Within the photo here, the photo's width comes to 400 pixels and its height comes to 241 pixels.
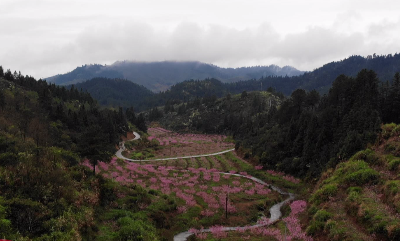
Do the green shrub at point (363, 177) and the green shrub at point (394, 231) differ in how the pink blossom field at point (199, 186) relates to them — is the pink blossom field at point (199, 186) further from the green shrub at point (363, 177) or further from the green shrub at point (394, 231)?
the green shrub at point (394, 231)

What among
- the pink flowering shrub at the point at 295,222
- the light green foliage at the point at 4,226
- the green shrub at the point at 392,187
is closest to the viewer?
the light green foliage at the point at 4,226

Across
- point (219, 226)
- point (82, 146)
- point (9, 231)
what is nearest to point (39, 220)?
point (9, 231)

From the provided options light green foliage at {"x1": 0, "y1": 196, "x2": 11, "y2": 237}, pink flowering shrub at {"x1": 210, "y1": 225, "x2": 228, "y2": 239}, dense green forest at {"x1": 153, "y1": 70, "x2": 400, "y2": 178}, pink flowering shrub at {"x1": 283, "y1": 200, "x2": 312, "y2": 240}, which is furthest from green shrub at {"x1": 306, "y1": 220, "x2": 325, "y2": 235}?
light green foliage at {"x1": 0, "y1": 196, "x2": 11, "y2": 237}

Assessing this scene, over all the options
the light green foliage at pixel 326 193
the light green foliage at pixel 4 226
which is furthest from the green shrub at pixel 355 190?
the light green foliage at pixel 4 226

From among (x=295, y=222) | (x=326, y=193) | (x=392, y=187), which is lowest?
(x=295, y=222)

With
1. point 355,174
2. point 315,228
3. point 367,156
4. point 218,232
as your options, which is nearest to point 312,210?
point 315,228

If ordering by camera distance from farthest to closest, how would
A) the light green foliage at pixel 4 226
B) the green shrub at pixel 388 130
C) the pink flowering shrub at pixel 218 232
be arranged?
the green shrub at pixel 388 130, the pink flowering shrub at pixel 218 232, the light green foliage at pixel 4 226

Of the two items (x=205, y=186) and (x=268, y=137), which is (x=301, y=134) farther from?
(x=205, y=186)

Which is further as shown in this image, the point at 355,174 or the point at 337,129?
the point at 337,129

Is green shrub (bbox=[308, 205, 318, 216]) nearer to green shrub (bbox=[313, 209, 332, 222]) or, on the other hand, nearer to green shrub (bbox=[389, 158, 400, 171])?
green shrub (bbox=[313, 209, 332, 222])

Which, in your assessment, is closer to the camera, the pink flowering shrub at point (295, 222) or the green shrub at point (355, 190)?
the pink flowering shrub at point (295, 222)

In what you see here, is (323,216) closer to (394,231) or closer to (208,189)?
(394,231)
